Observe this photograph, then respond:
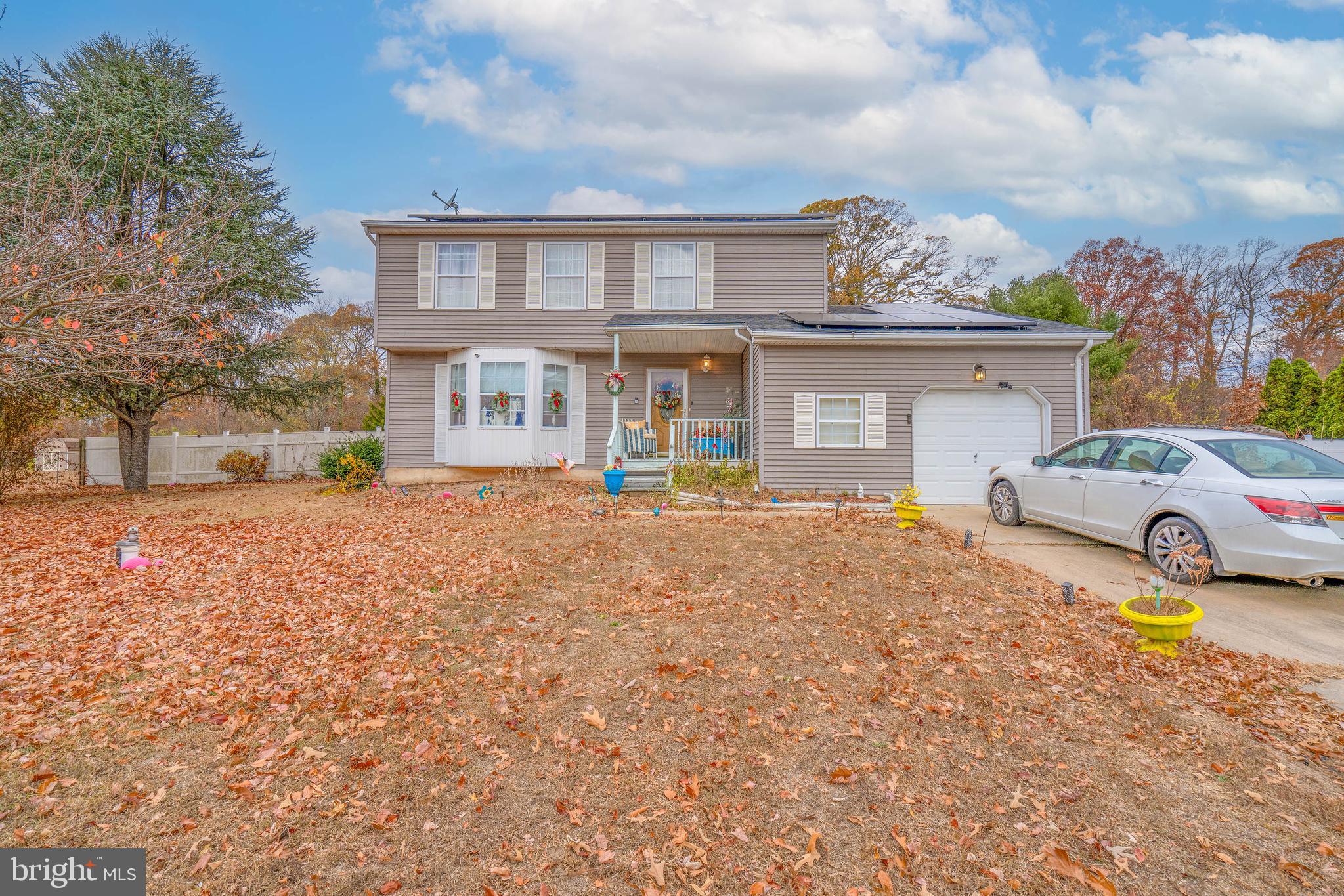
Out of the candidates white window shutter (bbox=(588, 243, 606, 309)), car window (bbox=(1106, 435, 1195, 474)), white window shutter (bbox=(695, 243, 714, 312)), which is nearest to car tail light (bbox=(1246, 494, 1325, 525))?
car window (bbox=(1106, 435, 1195, 474))

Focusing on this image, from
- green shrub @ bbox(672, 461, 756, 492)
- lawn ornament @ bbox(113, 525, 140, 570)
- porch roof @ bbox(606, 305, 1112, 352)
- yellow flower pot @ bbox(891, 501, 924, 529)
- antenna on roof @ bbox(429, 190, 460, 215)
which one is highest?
antenna on roof @ bbox(429, 190, 460, 215)

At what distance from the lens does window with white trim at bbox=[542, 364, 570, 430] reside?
12.7 meters

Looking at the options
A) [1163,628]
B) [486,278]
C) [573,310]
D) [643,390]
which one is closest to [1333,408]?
[1163,628]

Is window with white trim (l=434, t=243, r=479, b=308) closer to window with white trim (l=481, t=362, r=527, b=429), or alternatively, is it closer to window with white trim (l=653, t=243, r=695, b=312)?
window with white trim (l=481, t=362, r=527, b=429)

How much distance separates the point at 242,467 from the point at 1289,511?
766 inches

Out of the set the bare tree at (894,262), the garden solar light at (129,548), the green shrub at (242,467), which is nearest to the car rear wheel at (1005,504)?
the garden solar light at (129,548)

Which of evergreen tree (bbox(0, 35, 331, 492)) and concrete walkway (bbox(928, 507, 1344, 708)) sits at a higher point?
evergreen tree (bbox(0, 35, 331, 492))

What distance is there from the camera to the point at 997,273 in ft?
71.4

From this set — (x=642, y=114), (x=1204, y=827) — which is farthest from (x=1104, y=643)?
(x=642, y=114)

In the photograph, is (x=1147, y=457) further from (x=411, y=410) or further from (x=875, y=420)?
(x=411, y=410)

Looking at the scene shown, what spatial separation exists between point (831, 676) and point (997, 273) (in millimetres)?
23217

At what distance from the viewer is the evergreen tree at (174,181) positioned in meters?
10.7

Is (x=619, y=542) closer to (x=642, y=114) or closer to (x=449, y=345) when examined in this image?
(x=449, y=345)

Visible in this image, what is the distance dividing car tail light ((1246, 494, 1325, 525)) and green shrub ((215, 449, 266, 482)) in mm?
19051
